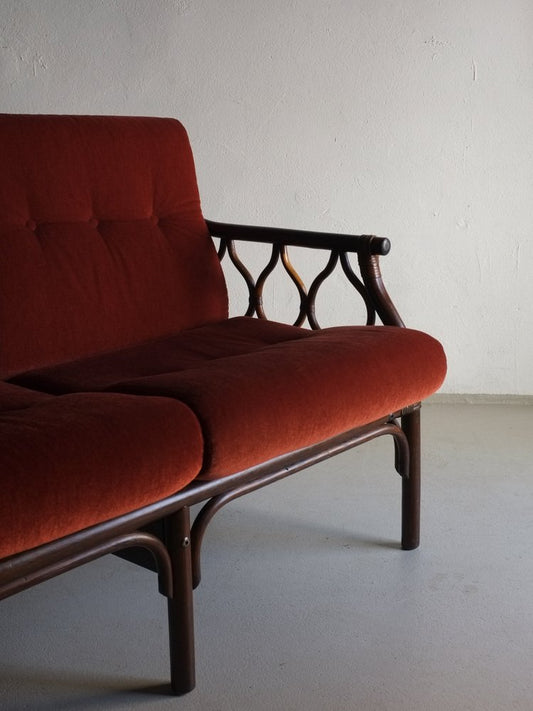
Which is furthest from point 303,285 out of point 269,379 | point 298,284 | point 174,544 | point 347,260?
point 174,544

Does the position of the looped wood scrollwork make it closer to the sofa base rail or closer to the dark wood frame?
the dark wood frame

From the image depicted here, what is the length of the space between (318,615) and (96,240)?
0.96m

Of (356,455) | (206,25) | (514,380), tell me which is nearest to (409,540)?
(356,455)

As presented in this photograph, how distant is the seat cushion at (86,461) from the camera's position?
1303mm

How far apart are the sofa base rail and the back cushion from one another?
1.90ft


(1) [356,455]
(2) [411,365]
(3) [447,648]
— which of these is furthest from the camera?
(1) [356,455]

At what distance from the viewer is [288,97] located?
310 cm

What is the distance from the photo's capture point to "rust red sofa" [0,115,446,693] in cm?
140

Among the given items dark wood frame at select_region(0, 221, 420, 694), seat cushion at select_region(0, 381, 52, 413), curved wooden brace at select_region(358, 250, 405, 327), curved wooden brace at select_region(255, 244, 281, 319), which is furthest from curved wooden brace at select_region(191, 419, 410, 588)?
curved wooden brace at select_region(255, 244, 281, 319)

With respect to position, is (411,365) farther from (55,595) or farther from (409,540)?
(55,595)

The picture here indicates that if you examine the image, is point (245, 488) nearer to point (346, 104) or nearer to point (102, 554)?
point (102, 554)

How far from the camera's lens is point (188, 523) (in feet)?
5.26

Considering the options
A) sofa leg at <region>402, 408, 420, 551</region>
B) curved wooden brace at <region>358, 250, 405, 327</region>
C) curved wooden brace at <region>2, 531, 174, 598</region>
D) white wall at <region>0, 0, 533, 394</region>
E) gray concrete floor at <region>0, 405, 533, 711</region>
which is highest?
white wall at <region>0, 0, 533, 394</region>

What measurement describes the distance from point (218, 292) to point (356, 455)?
2.19ft
